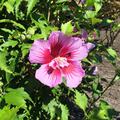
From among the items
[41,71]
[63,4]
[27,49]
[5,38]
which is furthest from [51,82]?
[63,4]

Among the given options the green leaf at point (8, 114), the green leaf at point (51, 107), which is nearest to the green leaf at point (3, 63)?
the green leaf at point (51, 107)

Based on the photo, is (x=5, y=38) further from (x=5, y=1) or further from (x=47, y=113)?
(x=47, y=113)


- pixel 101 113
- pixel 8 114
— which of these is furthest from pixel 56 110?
pixel 8 114

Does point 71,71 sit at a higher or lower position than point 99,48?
higher

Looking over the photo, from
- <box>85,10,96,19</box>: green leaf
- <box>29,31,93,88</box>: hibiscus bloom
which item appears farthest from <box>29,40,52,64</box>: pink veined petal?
<box>85,10,96,19</box>: green leaf

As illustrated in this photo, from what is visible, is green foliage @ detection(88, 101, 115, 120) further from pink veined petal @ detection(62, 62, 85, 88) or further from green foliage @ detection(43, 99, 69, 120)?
pink veined petal @ detection(62, 62, 85, 88)

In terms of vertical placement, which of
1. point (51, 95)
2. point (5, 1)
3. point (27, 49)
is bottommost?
point (51, 95)

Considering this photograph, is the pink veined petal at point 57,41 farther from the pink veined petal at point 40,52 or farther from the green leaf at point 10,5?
the green leaf at point 10,5
